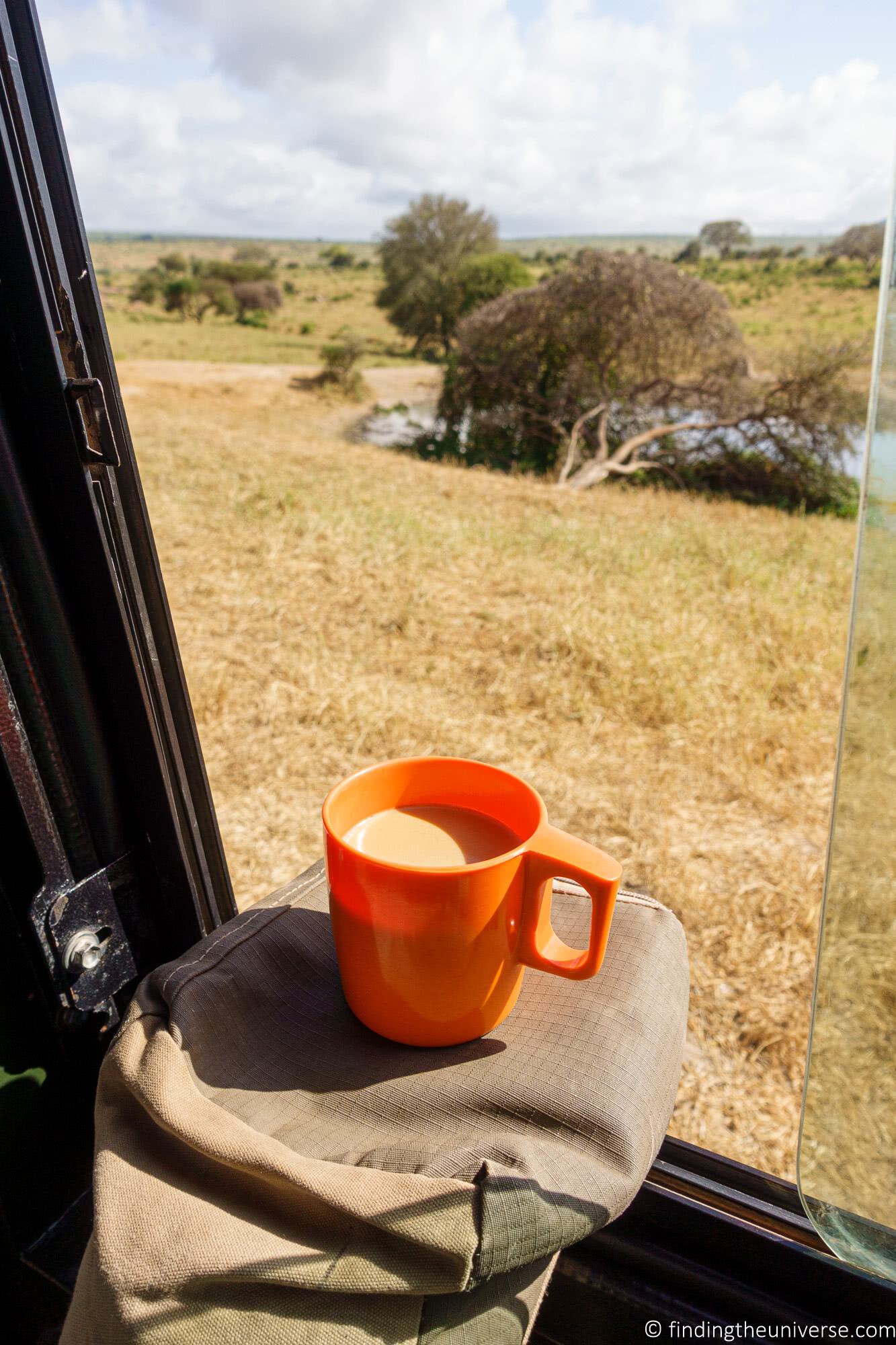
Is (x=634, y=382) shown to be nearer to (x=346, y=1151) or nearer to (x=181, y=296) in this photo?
(x=346, y=1151)

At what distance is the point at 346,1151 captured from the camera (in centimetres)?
44

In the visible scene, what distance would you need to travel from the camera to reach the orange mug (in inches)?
18.0

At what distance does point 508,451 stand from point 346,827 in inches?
244

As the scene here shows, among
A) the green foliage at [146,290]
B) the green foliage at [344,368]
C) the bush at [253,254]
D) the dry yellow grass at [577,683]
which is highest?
the bush at [253,254]

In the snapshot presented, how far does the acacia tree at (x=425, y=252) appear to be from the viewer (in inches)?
475

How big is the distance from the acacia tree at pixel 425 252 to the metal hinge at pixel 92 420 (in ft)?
39.8

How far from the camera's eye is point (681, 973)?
1.85 ft

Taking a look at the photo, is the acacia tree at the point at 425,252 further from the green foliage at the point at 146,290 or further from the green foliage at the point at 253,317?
the green foliage at the point at 146,290

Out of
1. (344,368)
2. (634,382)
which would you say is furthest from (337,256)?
(634,382)

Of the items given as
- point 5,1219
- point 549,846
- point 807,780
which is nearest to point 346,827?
point 549,846

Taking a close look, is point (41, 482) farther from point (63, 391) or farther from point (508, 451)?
point (508, 451)

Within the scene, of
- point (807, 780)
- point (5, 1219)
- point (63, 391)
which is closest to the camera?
point (63, 391)

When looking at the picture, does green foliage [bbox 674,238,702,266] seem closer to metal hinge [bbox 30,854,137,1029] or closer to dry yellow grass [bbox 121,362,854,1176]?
dry yellow grass [bbox 121,362,854,1176]

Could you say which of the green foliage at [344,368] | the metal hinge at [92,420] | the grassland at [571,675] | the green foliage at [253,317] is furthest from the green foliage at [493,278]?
the green foliage at [253,317]
